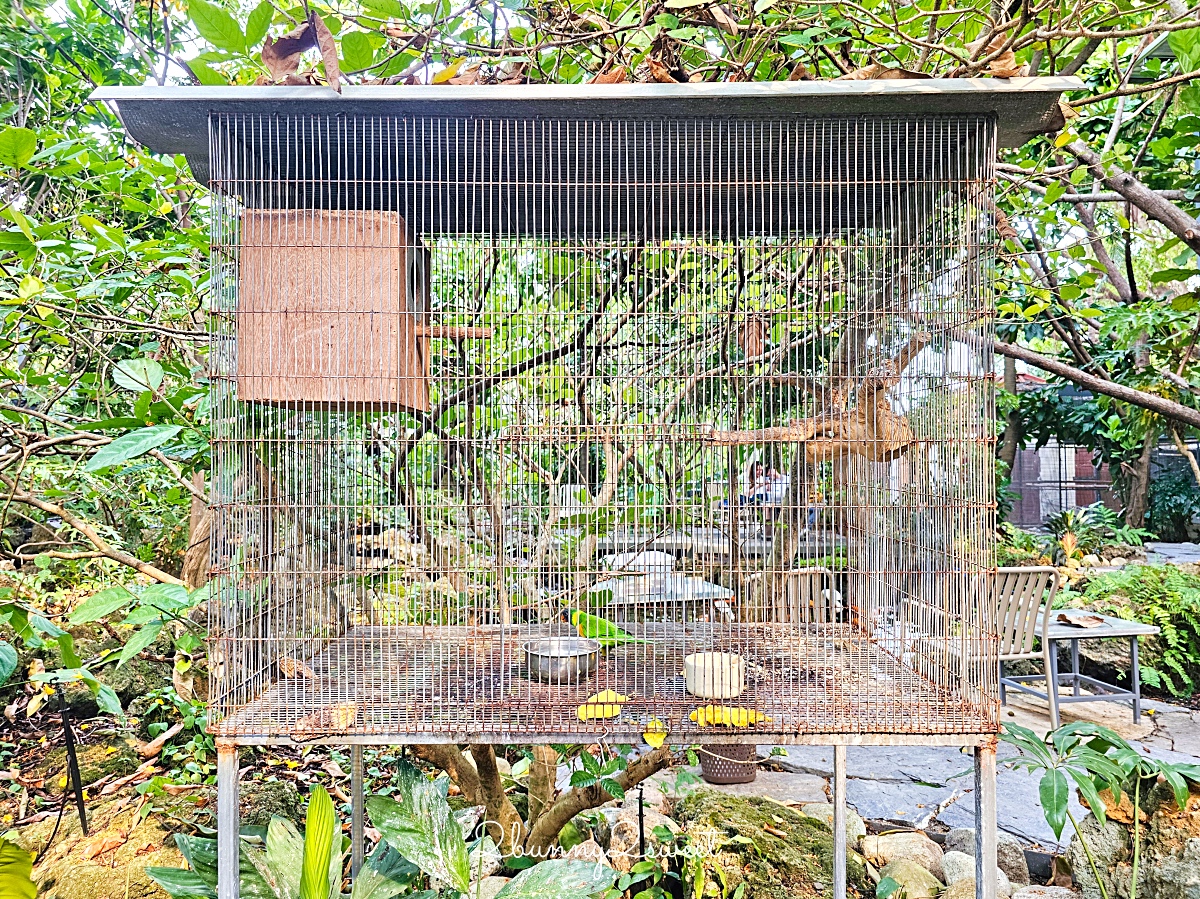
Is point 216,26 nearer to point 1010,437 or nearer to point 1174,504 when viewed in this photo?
point 1010,437

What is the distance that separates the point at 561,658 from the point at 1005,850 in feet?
8.34

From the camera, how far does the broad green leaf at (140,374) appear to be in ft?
6.41

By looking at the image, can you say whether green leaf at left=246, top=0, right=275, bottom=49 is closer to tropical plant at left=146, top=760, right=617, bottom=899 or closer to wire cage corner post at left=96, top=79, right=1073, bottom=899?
wire cage corner post at left=96, top=79, right=1073, bottom=899

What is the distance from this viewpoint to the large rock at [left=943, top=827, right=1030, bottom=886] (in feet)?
10.1

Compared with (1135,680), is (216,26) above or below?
above

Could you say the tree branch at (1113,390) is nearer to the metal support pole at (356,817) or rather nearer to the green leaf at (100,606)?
the metal support pole at (356,817)

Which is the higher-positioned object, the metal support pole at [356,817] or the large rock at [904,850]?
the metal support pole at [356,817]

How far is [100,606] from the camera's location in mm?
1727

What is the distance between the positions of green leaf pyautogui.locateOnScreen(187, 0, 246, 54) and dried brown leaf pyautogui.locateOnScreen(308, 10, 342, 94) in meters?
0.17

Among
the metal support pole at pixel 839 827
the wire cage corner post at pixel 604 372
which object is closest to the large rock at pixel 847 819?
the metal support pole at pixel 839 827

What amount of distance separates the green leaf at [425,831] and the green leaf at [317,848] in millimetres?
153

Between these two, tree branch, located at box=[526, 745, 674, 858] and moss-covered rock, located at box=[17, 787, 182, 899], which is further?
→ tree branch, located at box=[526, 745, 674, 858]

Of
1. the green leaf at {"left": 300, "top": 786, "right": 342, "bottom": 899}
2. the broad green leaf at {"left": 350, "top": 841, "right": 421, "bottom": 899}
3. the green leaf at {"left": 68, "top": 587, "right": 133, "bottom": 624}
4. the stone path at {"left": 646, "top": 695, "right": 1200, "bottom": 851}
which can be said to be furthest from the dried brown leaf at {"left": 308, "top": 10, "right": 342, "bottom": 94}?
the stone path at {"left": 646, "top": 695, "right": 1200, "bottom": 851}

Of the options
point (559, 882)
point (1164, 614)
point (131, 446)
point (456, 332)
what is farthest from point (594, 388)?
point (1164, 614)
